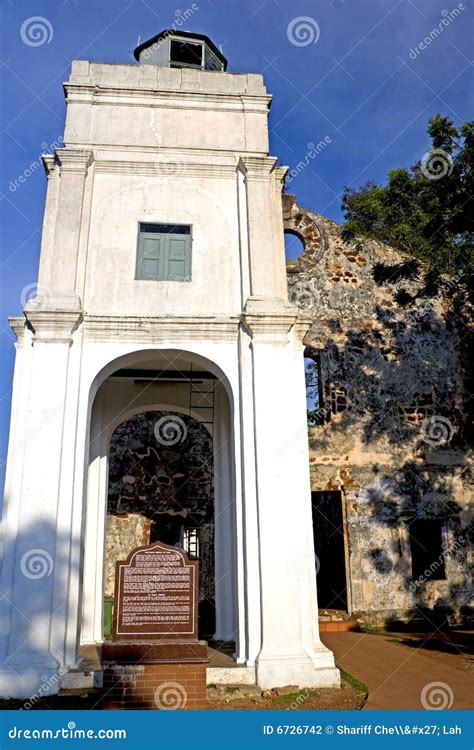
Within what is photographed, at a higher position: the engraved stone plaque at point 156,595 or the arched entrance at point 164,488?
the arched entrance at point 164,488

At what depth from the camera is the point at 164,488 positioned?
14273mm

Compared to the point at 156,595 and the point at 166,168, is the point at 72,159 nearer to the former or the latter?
the point at 166,168

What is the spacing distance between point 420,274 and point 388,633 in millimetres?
8151

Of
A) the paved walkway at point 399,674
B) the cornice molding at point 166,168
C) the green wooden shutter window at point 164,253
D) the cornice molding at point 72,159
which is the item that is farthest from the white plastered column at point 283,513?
the cornice molding at point 72,159

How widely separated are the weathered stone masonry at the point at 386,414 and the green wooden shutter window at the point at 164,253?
5.38 metres

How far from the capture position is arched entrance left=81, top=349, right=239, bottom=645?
8.95 metres

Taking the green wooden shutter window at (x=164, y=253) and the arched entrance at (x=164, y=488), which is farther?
the arched entrance at (x=164, y=488)

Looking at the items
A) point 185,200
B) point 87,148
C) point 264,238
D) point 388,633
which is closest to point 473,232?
point 264,238

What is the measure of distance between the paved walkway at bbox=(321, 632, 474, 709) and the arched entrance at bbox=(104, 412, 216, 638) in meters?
4.38

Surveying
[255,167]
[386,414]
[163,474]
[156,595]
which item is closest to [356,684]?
[156,595]

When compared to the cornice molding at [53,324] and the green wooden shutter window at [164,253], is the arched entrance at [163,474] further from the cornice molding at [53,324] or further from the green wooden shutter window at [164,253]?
the green wooden shutter window at [164,253]

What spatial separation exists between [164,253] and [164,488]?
6971 millimetres

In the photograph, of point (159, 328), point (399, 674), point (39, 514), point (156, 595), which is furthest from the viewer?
point (159, 328)

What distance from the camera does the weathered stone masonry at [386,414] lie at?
12797 mm
